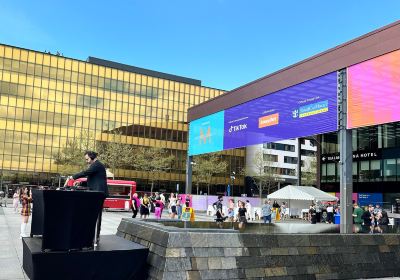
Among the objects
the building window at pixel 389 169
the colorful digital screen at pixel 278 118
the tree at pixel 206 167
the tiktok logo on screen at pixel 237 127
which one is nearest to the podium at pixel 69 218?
the colorful digital screen at pixel 278 118

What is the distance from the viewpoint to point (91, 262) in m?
6.44

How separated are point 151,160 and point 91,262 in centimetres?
7114

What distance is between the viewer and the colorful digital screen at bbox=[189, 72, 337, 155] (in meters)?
20.3

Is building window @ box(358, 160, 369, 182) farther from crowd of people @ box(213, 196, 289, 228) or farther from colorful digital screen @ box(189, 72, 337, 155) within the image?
colorful digital screen @ box(189, 72, 337, 155)

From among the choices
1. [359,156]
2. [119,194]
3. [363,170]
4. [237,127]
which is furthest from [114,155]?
[237,127]

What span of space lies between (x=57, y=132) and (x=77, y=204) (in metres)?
72.9

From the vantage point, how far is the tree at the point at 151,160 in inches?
2832

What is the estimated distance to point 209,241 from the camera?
7195 millimetres

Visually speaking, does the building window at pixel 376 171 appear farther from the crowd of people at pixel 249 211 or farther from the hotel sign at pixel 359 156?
the crowd of people at pixel 249 211

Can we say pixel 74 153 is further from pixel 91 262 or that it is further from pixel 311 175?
pixel 91 262

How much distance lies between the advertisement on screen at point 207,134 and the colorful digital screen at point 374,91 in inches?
538

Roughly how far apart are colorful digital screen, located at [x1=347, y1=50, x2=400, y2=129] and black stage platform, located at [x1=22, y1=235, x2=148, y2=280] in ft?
44.8

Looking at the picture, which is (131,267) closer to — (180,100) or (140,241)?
(140,241)

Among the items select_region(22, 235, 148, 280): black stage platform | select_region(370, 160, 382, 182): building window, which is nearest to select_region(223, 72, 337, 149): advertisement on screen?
select_region(22, 235, 148, 280): black stage platform
